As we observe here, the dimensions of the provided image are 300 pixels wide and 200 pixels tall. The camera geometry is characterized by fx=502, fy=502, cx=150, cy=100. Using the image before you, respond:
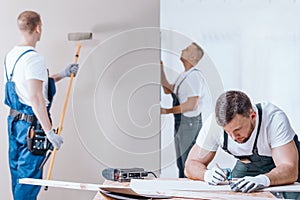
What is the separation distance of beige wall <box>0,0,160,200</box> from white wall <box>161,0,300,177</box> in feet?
1.07

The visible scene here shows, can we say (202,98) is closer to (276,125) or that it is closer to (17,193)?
(276,125)

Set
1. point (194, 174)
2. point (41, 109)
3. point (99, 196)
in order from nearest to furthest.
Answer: point (99, 196), point (194, 174), point (41, 109)

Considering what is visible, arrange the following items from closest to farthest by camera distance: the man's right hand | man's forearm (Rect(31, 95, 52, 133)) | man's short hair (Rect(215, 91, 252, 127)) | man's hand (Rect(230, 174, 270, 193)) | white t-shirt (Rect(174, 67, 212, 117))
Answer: man's hand (Rect(230, 174, 270, 193))
the man's right hand
man's short hair (Rect(215, 91, 252, 127))
white t-shirt (Rect(174, 67, 212, 117))
man's forearm (Rect(31, 95, 52, 133))

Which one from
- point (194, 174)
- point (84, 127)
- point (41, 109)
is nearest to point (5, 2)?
point (41, 109)

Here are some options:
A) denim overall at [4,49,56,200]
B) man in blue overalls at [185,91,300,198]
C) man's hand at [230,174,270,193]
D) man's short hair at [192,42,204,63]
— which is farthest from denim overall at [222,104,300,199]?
denim overall at [4,49,56,200]

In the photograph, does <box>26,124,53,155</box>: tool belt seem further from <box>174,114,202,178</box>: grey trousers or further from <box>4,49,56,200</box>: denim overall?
<box>174,114,202,178</box>: grey trousers

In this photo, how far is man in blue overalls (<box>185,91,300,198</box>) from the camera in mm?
2203

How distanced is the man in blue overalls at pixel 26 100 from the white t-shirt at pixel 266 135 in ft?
3.19

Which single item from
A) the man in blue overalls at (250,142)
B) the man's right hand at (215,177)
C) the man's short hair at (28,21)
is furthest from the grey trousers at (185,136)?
the man's short hair at (28,21)

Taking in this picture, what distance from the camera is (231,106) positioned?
7.69 ft

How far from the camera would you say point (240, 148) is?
2373 mm

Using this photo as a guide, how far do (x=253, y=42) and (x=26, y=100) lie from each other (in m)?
1.29

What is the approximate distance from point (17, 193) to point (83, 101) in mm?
648

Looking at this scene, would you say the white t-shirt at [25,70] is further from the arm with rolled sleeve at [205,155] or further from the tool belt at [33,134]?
the arm with rolled sleeve at [205,155]
